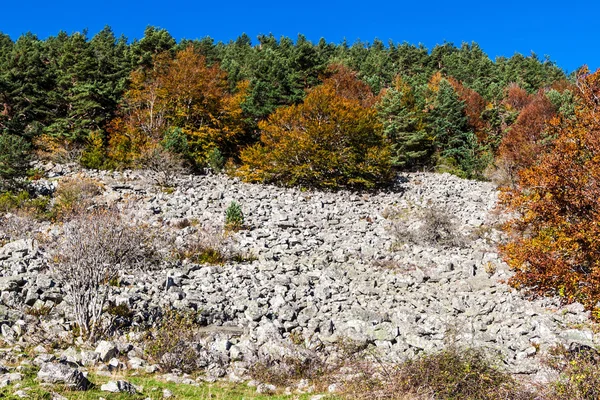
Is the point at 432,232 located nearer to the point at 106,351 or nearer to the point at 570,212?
the point at 570,212

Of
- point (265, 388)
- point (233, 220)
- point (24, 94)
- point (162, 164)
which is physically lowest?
point (265, 388)

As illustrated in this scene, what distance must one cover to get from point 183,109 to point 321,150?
1223cm

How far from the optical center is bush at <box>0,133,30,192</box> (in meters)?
20.5

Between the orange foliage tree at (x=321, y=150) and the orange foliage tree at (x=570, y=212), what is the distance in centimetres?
1939

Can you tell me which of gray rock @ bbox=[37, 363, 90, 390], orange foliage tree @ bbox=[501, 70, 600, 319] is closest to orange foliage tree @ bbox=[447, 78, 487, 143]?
orange foliage tree @ bbox=[501, 70, 600, 319]

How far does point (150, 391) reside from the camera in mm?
6215

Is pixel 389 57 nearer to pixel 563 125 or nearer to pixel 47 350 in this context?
pixel 563 125

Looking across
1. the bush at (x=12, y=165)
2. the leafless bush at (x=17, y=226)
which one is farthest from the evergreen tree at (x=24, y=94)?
the leafless bush at (x=17, y=226)

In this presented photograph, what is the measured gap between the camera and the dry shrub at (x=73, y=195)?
18.1 metres

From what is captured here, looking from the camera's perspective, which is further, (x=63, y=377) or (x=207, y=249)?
(x=207, y=249)

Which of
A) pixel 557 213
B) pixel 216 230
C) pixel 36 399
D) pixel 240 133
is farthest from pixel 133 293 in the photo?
pixel 240 133

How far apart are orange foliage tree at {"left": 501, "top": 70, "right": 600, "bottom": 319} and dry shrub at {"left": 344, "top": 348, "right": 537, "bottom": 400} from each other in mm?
2014

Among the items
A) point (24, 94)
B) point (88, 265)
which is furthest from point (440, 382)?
point (24, 94)

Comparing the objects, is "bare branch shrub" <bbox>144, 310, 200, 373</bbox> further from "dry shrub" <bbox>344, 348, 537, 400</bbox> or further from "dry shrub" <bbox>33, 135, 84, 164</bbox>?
"dry shrub" <bbox>33, 135, 84, 164</bbox>
